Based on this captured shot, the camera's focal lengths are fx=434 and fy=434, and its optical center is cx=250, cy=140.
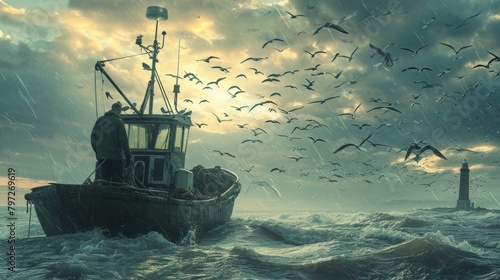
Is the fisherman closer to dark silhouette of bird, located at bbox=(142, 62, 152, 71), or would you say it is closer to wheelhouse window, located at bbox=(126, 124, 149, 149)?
wheelhouse window, located at bbox=(126, 124, 149, 149)

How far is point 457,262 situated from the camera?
1123 centimetres

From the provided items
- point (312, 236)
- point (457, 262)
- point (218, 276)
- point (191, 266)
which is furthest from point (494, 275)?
point (312, 236)

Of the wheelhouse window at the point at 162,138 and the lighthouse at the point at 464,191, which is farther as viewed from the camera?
the lighthouse at the point at 464,191

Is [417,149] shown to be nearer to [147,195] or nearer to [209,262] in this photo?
[209,262]

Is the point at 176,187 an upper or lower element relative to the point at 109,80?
lower

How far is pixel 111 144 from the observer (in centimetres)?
1304

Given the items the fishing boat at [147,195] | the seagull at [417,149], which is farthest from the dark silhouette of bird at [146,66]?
the seagull at [417,149]

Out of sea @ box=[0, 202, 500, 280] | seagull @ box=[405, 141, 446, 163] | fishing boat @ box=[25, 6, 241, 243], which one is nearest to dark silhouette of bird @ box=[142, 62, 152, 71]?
fishing boat @ box=[25, 6, 241, 243]

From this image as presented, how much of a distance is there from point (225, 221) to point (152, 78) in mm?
7619

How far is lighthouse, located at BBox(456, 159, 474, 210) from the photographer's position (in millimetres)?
77181

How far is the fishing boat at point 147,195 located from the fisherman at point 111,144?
32 cm

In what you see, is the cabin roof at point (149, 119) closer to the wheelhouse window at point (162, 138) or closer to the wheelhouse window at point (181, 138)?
the wheelhouse window at point (162, 138)

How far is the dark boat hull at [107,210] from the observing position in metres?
12.9

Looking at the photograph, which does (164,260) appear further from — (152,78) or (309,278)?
(152,78)
